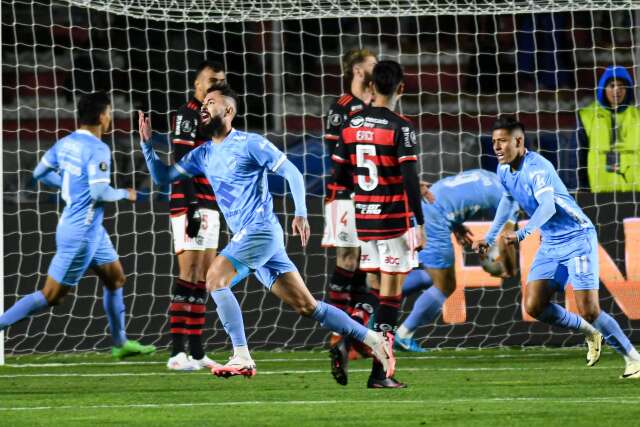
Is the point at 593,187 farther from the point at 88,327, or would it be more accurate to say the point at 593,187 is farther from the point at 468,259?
the point at 88,327

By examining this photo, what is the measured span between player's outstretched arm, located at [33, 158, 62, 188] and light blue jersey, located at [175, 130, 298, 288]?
2413 millimetres

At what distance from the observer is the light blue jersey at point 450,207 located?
418 inches

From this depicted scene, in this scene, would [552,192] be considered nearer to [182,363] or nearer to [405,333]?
[405,333]

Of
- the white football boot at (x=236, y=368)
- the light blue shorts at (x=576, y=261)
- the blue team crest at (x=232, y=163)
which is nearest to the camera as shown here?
the white football boot at (x=236, y=368)

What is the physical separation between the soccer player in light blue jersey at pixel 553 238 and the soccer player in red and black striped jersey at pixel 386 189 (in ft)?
1.75

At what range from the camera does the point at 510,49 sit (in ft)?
50.8

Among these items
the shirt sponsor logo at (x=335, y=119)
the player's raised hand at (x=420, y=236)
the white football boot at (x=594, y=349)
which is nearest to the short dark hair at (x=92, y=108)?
the shirt sponsor logo at (x=335, y=119)

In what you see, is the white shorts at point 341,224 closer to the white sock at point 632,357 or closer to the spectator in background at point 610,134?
the white sock at point 632,357

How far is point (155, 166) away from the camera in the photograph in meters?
8.33

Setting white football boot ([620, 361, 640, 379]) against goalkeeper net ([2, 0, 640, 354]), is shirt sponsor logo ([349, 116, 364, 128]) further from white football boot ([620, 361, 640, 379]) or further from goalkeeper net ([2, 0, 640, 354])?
goalkeeper net ([2, 0, 640, 354])

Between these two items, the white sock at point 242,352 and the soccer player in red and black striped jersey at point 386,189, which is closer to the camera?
the white sock at point 242,352

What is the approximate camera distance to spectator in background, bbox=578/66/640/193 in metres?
11.6

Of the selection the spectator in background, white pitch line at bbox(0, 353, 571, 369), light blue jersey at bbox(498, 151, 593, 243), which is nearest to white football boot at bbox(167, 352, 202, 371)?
white pitch line at bbox(0, 353, 571, 369)

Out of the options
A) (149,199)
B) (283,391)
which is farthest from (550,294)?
(149,199)
